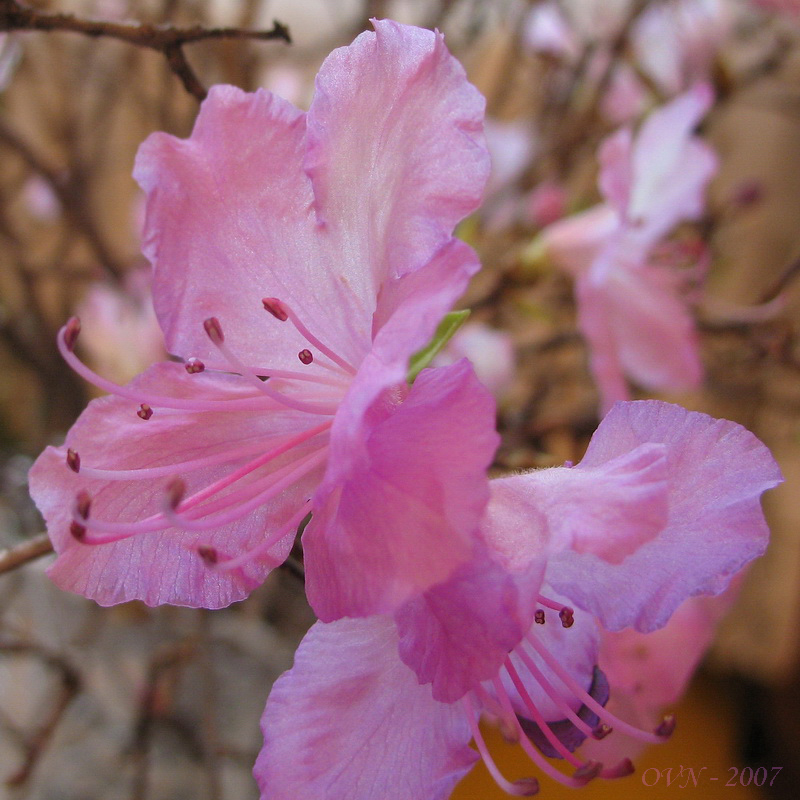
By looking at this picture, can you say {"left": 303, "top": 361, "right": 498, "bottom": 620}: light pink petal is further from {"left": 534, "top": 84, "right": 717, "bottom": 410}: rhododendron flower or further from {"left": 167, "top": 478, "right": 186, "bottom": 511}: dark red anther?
{"left": 534, "top": 84, "right": 717, "bottom": 410}: rhododendron flower

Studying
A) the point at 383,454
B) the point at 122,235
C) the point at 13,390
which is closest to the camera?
the point at 383,454

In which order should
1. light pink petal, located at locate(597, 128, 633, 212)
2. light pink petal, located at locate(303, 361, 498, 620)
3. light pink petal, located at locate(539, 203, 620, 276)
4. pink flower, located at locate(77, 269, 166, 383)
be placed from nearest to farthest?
light pink petal, located at locate(303, 361, 498, 620)
light pink petal, located at locate(597, 128, 633, 212)
light pink petal, located at locate(539, 203, 620, 276)
pink flower, located at locate(77, 269, 166, 383)

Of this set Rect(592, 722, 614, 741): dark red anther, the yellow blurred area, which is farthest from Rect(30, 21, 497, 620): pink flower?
the yellow blurred area

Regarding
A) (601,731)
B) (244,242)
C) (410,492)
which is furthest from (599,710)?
(244,242)

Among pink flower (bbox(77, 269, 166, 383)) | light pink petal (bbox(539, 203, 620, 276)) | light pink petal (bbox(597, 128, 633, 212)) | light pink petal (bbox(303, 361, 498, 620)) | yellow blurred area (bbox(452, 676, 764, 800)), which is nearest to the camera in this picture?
light pink petal (bbox(303, 361, 498, 620))

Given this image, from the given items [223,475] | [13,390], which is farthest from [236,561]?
[13,390]

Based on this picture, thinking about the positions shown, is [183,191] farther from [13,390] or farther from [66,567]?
[13,390]

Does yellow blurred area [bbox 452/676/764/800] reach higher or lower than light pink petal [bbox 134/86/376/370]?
lower

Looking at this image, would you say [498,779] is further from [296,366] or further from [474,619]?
[296,366]
